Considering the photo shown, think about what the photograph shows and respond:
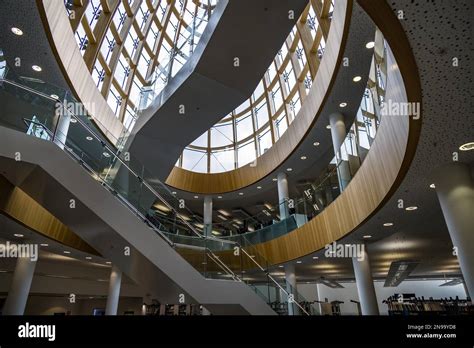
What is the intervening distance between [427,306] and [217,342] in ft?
37.7

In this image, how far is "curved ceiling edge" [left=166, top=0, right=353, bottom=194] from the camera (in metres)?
8.56

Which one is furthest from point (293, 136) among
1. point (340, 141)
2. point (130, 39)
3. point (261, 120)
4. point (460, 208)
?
point (130, 39)

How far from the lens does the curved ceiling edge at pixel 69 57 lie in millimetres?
7394

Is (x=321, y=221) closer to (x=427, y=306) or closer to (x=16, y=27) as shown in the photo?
(x=427, y=306)

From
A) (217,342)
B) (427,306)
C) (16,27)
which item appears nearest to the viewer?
(217,342)

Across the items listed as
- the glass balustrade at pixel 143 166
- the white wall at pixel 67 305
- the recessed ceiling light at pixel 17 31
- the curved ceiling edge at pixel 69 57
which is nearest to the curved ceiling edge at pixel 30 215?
the glass balustrade at pixel 143 166

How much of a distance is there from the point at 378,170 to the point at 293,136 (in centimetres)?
729

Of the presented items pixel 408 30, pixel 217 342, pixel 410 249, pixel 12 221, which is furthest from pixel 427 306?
pixel 12 221

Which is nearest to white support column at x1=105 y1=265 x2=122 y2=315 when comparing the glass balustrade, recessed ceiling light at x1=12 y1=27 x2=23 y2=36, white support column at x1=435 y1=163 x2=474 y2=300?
the glass balustrade

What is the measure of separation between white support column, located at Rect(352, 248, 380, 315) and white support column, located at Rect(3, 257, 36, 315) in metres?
11.4

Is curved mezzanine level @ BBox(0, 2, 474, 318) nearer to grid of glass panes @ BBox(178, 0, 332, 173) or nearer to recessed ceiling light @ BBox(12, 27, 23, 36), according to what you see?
recessed ceiling light @ BBox(12, 27, 23, 36)

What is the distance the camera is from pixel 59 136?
20.9 feet

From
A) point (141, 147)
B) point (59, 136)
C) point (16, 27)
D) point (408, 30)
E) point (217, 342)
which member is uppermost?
point (16, 27)

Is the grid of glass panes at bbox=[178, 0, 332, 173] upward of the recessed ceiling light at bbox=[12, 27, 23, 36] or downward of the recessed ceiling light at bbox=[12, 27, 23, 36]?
upward
